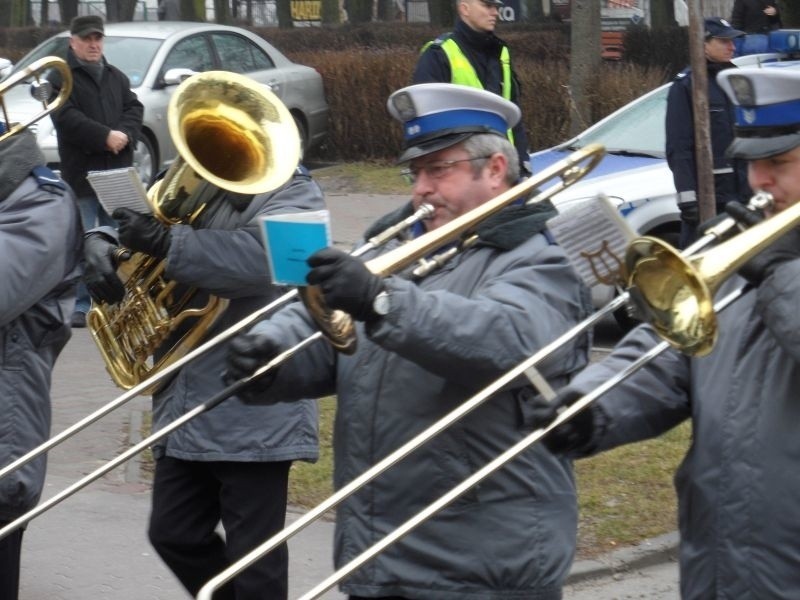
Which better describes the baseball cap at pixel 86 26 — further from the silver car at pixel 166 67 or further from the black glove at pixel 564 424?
the black glove at pixel 564 424

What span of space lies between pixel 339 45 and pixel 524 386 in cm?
2153

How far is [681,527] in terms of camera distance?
3.01 meters

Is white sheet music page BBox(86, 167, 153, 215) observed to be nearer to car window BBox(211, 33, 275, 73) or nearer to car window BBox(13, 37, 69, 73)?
car window BBox(13, 37, 69, 73)

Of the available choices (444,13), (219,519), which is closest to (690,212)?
(219,519)

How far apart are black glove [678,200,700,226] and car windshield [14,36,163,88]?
6.89m

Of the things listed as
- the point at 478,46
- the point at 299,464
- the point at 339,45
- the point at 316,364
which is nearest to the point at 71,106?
the point at 478,46

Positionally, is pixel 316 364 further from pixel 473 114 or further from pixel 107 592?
pixel 107 592

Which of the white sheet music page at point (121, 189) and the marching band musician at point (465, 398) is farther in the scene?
the white sheet music page at point (121, 189)

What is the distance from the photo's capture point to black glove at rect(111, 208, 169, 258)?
4277 millimetres

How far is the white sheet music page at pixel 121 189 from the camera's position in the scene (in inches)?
169

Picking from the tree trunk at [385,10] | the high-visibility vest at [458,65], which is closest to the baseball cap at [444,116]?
the high-visibility vest at [458,65]

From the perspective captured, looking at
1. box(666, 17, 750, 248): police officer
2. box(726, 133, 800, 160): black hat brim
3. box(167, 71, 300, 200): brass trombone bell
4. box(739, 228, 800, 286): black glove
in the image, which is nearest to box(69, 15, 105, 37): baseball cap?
box(666, 17, 750, 248): police officer

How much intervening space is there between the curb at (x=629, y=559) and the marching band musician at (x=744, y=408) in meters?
2.73

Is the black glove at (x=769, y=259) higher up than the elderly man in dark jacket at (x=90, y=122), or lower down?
higher up
